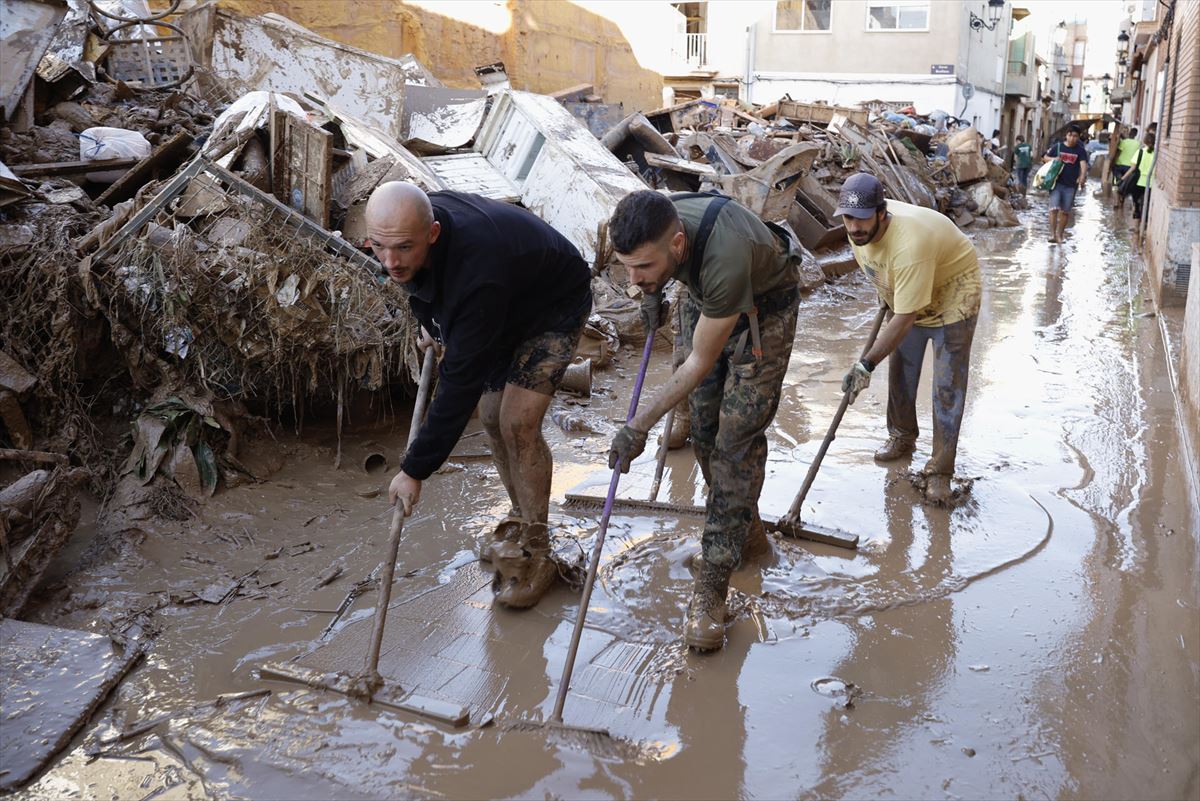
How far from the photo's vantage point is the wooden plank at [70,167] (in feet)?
18.3

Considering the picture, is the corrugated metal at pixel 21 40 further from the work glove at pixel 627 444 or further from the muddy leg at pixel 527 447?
the work glove at pixel 627 444

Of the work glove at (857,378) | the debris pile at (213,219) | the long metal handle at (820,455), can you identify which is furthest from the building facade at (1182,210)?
the debris pile at (213,219)

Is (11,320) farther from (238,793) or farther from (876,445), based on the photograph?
(876,445)

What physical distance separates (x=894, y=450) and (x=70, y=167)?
5.32 m

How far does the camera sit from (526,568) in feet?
12.6

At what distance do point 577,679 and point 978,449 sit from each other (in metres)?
3.46

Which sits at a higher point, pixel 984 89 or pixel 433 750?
pixel 984 89

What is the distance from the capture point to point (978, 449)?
5727 millimetres

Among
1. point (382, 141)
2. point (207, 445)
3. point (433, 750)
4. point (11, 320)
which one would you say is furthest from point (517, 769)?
point (382, 141)

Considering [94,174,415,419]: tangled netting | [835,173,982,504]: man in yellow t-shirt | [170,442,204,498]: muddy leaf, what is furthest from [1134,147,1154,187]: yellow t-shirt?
[170,442,204,498]: muddy leaf

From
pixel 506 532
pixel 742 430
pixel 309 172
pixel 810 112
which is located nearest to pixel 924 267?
pixel 742 430

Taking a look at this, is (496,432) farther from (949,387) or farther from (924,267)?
(949,387)

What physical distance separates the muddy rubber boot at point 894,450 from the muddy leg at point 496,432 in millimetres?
2479

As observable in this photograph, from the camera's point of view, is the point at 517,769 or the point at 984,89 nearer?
the point at 517,769
